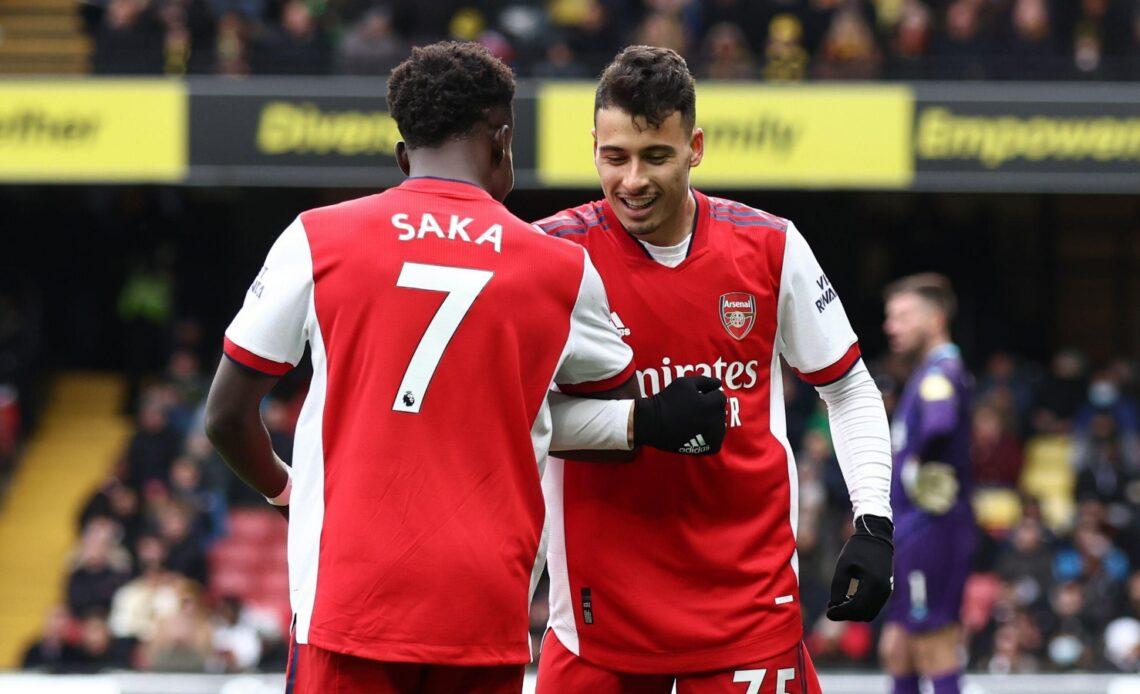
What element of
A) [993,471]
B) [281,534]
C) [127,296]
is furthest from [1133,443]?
[127,296]

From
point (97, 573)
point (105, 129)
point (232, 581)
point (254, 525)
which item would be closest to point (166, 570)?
point (97, 573)

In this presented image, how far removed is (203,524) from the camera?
11844 mm

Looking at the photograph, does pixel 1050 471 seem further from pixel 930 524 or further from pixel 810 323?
pixel 810 323

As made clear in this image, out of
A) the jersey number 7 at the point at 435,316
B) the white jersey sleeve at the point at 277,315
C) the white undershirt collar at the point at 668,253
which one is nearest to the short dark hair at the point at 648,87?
the white undershirt collar at the point at 668,253

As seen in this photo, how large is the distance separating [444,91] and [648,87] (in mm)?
560

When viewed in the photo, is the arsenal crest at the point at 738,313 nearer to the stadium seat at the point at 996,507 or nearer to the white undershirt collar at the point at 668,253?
the white undershirt collar at the point at 668,253

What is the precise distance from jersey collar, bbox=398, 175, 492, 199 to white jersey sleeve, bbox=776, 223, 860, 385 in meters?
0.86

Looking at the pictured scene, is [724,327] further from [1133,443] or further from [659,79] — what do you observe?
[1133,443]

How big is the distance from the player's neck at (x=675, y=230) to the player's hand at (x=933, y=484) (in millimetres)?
3515

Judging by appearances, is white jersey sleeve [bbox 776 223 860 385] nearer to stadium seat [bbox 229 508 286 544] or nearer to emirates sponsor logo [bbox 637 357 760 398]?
emirates sponsor logo [bbox 637 357 760 398]

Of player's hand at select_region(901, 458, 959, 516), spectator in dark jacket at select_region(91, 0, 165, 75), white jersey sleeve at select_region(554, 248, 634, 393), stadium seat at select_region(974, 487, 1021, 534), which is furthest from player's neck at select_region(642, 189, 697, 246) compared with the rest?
spectator in dark jacket at select_region(91, 0, 165, 75)

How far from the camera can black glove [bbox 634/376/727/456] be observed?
10.5 ft

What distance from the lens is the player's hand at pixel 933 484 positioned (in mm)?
6855

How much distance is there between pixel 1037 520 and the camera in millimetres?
11500
